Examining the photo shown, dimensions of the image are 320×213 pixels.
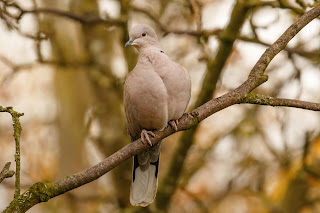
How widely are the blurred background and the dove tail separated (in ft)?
2.75

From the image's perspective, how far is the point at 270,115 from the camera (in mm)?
9078

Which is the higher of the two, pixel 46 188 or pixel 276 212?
pixel 276 212

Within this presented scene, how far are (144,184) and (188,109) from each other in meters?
1.79

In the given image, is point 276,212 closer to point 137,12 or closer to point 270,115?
point 270,115

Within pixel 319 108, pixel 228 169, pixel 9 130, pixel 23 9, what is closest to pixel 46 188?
pixel 319 108

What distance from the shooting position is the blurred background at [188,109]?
18.8ft

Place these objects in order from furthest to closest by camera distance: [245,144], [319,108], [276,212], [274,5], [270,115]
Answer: [270,115], [245,144], [276,212], [274,5], [319,108]

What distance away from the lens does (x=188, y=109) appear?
6.41 meters

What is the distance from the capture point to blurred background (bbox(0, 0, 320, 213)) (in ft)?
18.8

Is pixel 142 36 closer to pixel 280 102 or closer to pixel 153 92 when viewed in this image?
pixel 153 92

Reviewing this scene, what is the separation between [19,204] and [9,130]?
6803 millimetres

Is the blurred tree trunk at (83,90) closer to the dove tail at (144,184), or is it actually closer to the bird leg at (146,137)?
the dove tail at (144,184)

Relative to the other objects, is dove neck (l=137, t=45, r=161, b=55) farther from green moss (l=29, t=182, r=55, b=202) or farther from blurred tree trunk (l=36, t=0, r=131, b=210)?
blurred tree trunk (l=36, t=0, r=131, b=210)

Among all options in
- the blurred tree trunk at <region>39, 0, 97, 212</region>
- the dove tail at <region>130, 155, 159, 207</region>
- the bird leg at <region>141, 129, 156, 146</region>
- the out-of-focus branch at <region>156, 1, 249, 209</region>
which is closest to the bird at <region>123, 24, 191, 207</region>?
the bird leg at <region>141, 129, 156, 146</region>
